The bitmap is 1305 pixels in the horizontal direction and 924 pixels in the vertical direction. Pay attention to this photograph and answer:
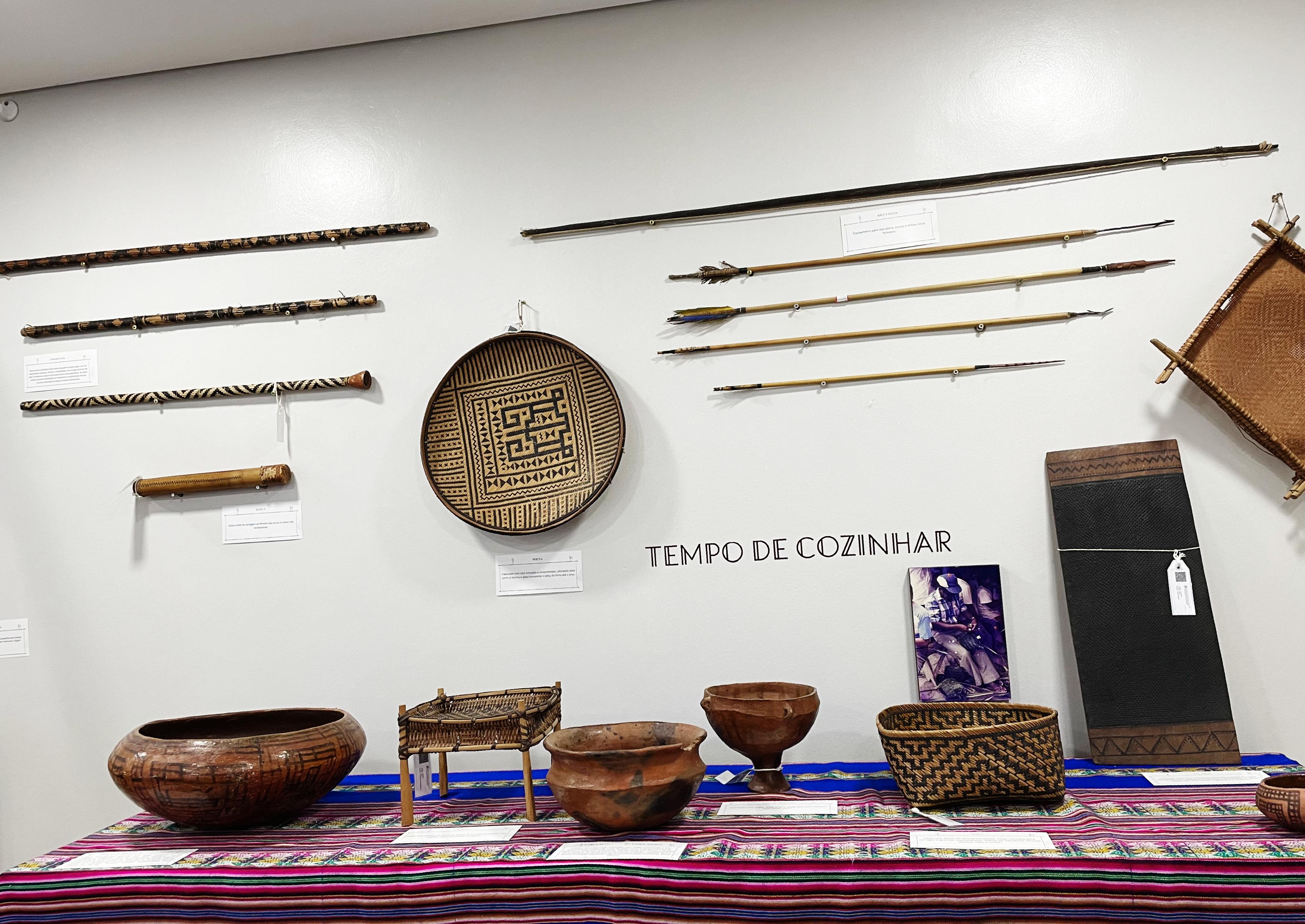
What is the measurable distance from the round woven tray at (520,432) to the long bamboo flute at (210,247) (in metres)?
0.45

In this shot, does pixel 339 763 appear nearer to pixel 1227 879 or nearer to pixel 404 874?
pixel 404 874

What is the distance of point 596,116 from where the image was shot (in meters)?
2.46

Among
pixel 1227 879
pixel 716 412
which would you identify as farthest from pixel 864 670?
pixel 1227 879

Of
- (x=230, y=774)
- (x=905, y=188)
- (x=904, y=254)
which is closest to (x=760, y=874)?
(x=230, y=774)

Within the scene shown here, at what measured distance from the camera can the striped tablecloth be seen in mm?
1430

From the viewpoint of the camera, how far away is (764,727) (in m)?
1.88

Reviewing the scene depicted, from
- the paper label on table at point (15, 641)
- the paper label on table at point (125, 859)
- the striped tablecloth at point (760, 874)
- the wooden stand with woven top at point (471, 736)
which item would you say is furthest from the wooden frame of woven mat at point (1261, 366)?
the paper label on table at point (15, 641)

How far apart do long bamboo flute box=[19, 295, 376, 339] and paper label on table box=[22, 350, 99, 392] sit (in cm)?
6

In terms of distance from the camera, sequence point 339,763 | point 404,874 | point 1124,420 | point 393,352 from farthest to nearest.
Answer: point 393,352 < point 1124,420 < point 339,763 < point 404,874

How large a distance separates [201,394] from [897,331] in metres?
1.89

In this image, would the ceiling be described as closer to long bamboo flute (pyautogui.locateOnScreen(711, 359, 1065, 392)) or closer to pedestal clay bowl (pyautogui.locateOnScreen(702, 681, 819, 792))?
long bamboo flute (pyautogui.locateOnScreen(711, 359, 1065, 392))

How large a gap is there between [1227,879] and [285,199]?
2665 mm

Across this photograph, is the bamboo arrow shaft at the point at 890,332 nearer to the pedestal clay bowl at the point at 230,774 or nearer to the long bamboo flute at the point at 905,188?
the long bamboo flute at the point at 905,188

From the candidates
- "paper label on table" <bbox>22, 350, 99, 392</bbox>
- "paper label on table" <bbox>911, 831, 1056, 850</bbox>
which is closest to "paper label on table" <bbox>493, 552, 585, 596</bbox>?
"paper label on table" <bbox>911, 831, 1056, 850</bbox>
